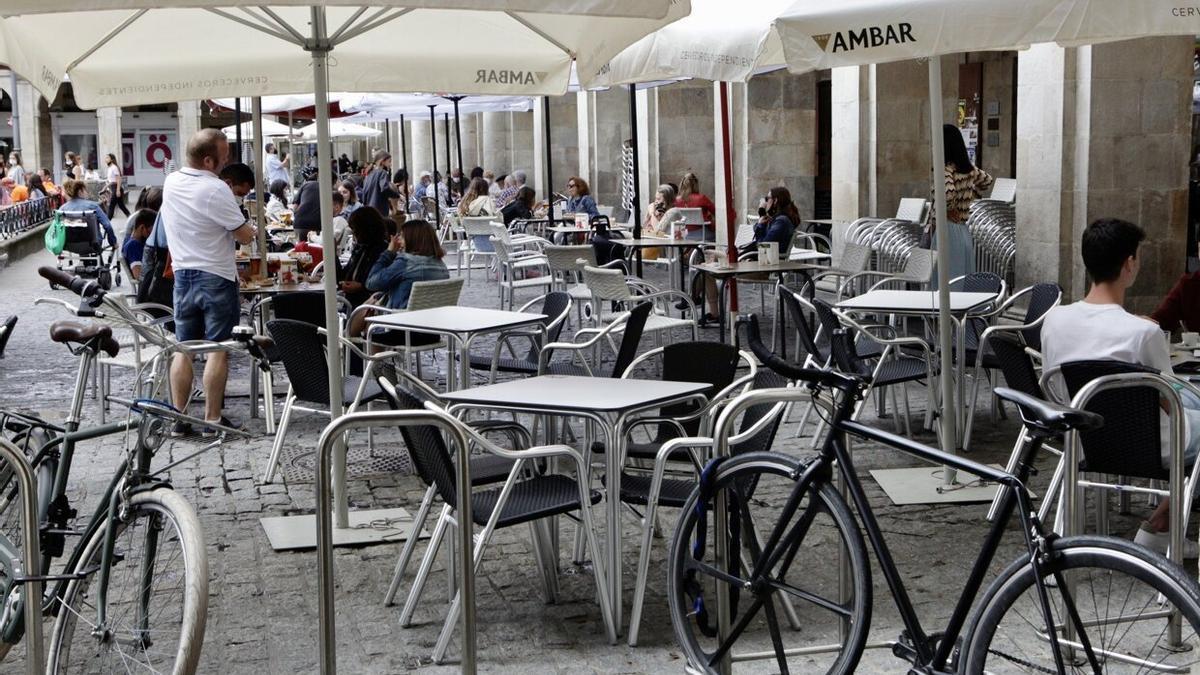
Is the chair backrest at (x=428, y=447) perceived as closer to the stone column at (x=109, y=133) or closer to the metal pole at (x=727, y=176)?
the metal pole at (x=727, y=176)

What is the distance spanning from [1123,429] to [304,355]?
150 inches

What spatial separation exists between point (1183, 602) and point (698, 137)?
20395 mm

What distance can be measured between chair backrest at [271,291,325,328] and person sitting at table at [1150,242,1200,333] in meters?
4.40

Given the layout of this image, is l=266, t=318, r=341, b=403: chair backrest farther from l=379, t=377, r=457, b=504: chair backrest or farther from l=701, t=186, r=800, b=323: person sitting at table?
l=701, t=186, r=800, b=323: person sitting at table

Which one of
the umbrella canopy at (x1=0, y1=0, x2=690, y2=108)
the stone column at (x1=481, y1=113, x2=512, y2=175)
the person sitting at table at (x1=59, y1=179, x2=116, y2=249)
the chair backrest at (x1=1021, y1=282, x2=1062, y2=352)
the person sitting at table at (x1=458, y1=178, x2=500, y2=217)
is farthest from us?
the stone column at (x1=481, y1=113, x2=512, y2=175)

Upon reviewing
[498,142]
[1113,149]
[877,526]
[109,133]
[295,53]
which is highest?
[109,133]

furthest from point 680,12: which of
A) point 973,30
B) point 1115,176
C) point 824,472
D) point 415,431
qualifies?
point 1115,176

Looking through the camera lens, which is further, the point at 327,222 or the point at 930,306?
the point at 930,306

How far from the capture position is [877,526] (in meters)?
3.86

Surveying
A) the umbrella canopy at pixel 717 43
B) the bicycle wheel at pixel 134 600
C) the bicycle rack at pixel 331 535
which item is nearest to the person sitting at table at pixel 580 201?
the umbrella canopy at pixel 717 43

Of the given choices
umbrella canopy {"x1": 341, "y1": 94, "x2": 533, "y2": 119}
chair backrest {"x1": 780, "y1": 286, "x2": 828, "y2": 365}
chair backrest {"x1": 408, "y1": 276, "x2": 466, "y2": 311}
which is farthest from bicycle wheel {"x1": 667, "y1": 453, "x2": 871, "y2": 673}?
umbrella canopy {"x1": 341, "y1": 94, "x2": 533, "y2": 119}

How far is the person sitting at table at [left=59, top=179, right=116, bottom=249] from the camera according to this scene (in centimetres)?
2120

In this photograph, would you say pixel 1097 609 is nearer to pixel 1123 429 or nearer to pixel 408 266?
pixel 1123 429

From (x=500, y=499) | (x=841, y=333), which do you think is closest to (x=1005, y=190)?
(x=841, y=333)
